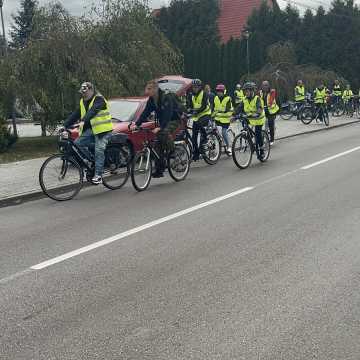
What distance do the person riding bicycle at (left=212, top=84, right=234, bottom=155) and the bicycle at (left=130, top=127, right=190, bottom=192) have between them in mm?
3655

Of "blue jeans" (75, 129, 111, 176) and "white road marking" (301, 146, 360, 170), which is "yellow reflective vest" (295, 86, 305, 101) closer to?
"white road marking" (301, 146, 360, 170)

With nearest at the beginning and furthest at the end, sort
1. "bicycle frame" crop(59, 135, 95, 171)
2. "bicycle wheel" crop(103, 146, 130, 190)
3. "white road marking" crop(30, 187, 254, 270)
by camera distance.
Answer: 1. "white road marking" crop(30, 187, 254, 270)
2. "bicycle frame" crop(59, 135, 95, 171)
3. "bicycle wheel" crop(103, 146, 130, 190)

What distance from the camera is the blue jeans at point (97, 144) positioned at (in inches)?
379

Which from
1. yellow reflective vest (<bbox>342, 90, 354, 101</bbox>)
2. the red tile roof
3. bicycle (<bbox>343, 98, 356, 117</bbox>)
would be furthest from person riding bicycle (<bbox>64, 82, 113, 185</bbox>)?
the red tile roof

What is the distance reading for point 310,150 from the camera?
15203mm

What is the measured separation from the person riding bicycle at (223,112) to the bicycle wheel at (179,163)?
3.64 m

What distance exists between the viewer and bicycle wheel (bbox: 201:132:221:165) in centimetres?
1297

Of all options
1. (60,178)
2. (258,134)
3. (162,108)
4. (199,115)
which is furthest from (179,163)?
(199,115)

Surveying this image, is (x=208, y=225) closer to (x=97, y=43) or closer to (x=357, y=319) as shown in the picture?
(x=357, y=319)

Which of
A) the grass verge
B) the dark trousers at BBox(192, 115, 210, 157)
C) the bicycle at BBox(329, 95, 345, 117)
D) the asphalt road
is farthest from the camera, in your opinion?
the bicycle at BBox(329, 95, 345, 117)

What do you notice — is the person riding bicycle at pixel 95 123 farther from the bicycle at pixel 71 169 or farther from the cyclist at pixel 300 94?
the cyclist at pixel 300 94

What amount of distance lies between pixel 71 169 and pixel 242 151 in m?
4.01

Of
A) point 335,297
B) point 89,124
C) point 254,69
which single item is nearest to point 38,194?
point 89,124

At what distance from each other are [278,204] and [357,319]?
406 centimetres
